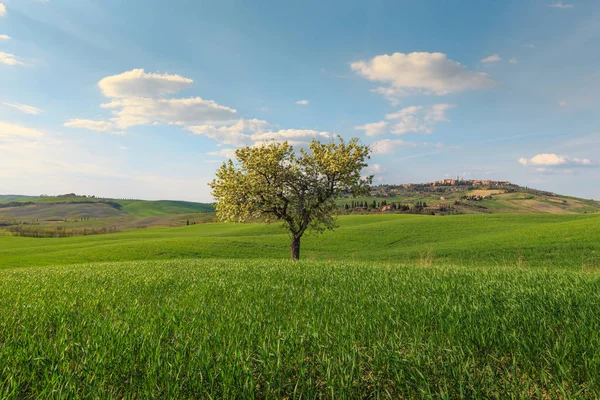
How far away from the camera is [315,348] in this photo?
4.29 metres

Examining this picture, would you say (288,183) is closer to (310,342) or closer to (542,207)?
(310,342)

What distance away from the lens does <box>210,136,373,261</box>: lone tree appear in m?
27.2

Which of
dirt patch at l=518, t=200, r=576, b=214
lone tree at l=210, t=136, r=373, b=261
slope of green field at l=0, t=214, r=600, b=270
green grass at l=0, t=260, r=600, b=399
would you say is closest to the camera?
green grass at l=0, t=260, r=600, b=399

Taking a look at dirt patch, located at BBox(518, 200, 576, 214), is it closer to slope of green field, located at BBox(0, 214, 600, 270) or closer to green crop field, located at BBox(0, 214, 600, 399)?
slope of green field, located at BBox(0, 214, 600, 270)

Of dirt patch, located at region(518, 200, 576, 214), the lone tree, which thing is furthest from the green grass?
dirt patch, located at region(518, 200, 576, 214)

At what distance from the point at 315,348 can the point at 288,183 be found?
2401 cm

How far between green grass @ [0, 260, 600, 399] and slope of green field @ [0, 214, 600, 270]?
23943 millimetres

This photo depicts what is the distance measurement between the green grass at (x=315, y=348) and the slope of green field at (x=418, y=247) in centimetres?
2394

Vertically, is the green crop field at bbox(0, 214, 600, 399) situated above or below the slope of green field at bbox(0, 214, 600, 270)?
above

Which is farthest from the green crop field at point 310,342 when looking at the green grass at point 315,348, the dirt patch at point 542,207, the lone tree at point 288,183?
the dirt patch at point 542,207

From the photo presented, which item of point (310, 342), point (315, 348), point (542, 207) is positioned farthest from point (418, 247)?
point (542, 207)

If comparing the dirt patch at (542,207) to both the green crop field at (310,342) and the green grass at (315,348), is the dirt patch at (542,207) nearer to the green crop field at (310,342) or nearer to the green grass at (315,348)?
the green crop field at (310,342)

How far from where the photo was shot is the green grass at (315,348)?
330 centimetres

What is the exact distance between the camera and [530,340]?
428cm
